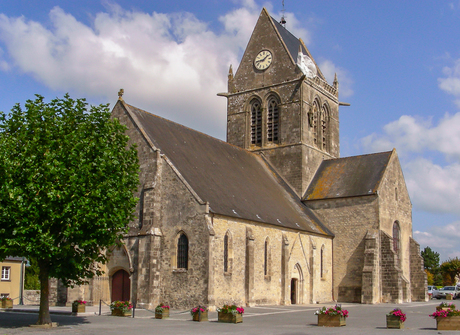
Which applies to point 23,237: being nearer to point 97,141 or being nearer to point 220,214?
point 97,141

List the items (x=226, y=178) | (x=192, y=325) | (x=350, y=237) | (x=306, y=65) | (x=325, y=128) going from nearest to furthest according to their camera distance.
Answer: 1. (x=192, y=325)
2. (x=226, y=178)
3. (x=350, y=237)
4. (x=306, y=65)
5. (x=325, y=128)

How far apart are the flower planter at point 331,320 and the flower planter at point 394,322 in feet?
5.44

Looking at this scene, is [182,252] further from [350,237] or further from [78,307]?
[350,237]

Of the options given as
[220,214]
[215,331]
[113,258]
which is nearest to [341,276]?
[220,214]

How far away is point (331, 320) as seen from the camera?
61.7 ft

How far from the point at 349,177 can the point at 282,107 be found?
7.61m

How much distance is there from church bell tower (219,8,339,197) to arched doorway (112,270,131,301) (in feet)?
53.5

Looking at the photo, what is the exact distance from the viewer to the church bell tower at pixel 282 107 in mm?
39750

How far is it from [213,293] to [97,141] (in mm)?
9603

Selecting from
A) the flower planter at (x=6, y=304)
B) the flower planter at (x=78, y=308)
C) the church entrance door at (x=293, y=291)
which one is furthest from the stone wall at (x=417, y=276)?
the flower planter at (x=6, y=304)

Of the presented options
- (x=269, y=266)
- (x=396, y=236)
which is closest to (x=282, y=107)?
(x=396, y=236)

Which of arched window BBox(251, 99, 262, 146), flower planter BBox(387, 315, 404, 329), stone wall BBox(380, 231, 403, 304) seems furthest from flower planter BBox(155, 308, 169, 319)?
arched window BBox(251, 99, 262, 146)

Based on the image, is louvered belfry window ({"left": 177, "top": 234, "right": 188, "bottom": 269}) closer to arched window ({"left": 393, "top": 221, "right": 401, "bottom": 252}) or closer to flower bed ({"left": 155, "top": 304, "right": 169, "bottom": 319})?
flower bed ({"left": 155, "top": 304, "right": 169, "bottom": 319})

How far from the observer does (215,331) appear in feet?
54.2
